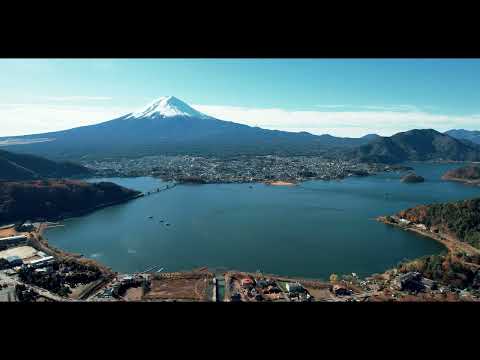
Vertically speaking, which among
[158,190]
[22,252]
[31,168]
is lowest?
[22,252]

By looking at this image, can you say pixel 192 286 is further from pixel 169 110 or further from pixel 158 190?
pixel 169 110

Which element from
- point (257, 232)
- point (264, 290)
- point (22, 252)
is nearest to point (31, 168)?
point (22, 252)

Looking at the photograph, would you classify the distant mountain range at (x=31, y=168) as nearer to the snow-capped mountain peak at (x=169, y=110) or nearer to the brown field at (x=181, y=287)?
the brown field at (x=181, y=287)

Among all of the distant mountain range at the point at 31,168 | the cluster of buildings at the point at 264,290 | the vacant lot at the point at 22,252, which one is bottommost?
the vacant lot at the point at 22,252

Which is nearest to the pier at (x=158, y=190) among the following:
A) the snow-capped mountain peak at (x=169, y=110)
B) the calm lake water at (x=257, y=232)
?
the calm lake water at (x=257, y=232)

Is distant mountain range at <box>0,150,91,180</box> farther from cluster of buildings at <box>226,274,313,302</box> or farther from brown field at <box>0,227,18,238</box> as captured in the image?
cluster of buildings at <box>226,274,313,302</box>
